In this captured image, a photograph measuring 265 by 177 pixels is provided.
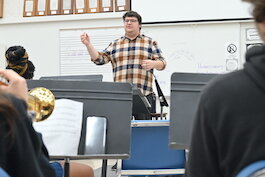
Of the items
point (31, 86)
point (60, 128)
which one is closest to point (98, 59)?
point (31, 86)

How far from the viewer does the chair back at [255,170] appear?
0.70m

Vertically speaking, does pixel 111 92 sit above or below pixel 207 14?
below

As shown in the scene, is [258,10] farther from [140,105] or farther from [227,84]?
[140,105]

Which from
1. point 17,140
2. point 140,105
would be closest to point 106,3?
point 140,105

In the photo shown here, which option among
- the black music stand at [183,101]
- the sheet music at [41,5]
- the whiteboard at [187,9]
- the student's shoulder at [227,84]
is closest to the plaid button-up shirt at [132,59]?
the whiteboard at [187,9]

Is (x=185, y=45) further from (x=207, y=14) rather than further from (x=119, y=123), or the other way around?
(x=119, y=123)

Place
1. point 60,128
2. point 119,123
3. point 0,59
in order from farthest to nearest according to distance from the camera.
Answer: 1. point 0,59
2. point 119,123
3. point 60,128

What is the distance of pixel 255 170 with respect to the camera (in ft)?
2.29

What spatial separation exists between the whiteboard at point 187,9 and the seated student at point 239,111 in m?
4.64

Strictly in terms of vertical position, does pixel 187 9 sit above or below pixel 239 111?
above

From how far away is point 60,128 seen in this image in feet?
5.14

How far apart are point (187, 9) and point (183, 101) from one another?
12.1 feet

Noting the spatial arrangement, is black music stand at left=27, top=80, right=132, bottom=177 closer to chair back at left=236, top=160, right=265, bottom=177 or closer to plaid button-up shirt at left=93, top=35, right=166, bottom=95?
chair back at left=236, top=160, right=265, bottom=177

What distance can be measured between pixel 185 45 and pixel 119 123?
3.71 metres
